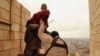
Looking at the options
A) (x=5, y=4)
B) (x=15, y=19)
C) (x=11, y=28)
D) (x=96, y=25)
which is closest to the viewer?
(x=5, y=4)

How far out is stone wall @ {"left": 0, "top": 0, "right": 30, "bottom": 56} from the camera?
5.05m

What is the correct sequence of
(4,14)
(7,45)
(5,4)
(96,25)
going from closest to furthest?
(4,14) < (5,4) < (7,45) < (96,25)

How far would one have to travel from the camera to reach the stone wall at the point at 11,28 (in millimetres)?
5050

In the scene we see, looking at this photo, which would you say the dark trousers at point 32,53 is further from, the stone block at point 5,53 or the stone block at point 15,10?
the stone block at point 15,10

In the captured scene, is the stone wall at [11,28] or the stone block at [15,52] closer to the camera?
the stone wall at [11,28]

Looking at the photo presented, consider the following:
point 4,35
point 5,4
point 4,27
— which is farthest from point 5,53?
point 5,4

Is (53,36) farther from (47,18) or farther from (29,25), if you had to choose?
(29,25)

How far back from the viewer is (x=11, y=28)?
590 cm

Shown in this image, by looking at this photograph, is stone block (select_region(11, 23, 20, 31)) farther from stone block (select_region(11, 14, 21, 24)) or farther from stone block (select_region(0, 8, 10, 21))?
stone block (select_region(0, 8, 10, 21))

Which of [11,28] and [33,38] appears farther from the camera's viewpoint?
[11,28]

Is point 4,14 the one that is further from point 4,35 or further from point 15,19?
point 15,19

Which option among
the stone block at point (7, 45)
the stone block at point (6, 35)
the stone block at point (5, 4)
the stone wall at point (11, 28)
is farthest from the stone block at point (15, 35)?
the stone block at point (5, 4)

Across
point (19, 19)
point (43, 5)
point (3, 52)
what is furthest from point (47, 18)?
point (19, 19)

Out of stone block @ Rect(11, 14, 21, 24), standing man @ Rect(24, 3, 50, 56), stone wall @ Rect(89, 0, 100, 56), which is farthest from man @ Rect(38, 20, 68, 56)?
stone block @ Rect(11, 14, 21, 24)
